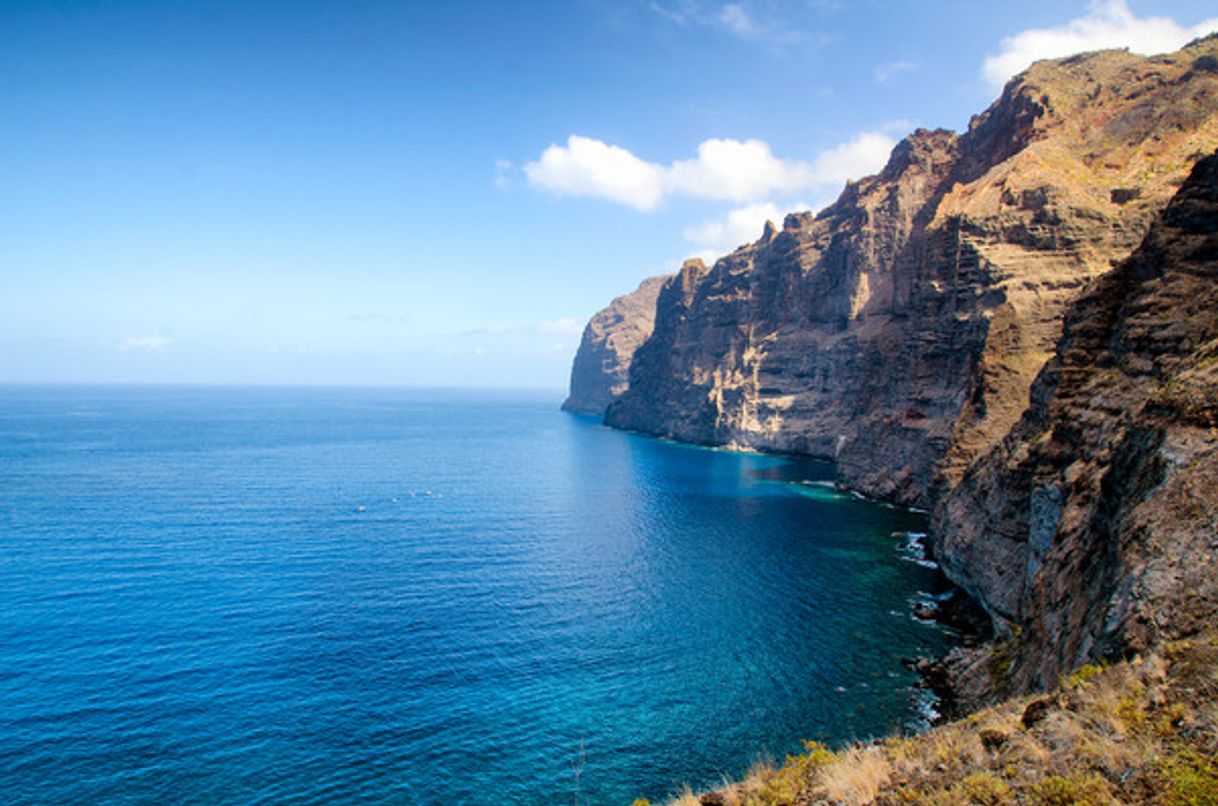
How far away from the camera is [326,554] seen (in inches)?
2596

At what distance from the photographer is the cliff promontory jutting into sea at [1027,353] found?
2414 centimetres

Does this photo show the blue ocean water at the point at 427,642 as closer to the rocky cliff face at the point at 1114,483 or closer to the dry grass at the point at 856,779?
the rocky cliff face at the point at 1114,483

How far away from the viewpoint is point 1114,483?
27016 millimetres

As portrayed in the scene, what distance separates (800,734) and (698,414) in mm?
148607

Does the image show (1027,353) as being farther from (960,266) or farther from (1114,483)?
(1114,483)

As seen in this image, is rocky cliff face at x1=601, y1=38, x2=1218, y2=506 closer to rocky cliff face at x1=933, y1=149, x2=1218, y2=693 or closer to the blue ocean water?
rocky cliff face at x1=933, y1=149, x2=1218, y2=693

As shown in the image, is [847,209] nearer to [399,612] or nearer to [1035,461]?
[1035,461]

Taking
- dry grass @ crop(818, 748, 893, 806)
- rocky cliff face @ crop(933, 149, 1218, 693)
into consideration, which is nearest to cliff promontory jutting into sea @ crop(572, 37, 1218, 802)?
rocky cliff face @ crop(933, 149, 1218, 693)

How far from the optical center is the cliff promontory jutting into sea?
24.1 meters

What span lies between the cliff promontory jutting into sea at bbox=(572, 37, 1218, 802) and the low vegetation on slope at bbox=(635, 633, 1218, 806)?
4.01 m

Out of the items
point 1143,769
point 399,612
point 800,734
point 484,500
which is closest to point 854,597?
point 800,734

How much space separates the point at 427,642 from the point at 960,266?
8020 cm

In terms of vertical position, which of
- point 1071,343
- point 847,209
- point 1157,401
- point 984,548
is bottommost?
point 984,548

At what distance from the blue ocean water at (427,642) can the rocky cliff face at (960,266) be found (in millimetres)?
17785
